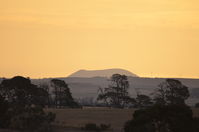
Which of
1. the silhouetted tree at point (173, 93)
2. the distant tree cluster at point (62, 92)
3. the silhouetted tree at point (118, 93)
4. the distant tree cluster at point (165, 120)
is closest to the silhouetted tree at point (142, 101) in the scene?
the silhouetted tree at point (118, 93)

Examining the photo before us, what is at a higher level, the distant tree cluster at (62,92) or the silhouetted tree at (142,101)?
the distant tree cluster at (62,92)

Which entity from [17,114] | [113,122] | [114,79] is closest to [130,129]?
[17,114]

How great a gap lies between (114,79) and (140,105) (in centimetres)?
804

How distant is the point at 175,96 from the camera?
122 m

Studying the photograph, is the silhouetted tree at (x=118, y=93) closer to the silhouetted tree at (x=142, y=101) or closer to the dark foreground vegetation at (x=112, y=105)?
the dark foreground vegetation at (x=112, y=105)

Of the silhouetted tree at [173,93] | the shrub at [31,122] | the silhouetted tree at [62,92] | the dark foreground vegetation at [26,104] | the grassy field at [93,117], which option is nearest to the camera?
the shrub at [31,122]

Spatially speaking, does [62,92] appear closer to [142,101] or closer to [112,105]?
[142,101]

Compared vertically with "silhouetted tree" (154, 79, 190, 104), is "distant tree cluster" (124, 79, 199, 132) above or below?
below

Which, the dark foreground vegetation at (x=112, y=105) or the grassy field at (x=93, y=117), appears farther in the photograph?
the grassy field at (x=93, y=117)

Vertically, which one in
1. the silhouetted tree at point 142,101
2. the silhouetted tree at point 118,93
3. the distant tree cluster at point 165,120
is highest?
the silhouetted tree at point 118,93

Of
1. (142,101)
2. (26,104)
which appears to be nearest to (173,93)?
(142,101)

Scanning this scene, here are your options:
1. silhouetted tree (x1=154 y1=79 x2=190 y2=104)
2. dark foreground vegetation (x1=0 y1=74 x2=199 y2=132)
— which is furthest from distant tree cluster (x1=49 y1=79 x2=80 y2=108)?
silhouetted tree (x1=154 y1=79 x2=190 y2=104)

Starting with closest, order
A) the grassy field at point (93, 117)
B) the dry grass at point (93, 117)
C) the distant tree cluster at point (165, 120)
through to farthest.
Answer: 1. the distant tree cluster at point (165, 120)
2. the grassy field at point (93, 117)
3. the dry grass at point (93, 117)

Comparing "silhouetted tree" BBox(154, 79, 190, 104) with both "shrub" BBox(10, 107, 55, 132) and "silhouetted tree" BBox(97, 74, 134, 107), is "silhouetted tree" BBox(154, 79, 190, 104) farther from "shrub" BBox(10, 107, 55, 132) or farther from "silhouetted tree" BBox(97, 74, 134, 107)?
"shrub" BBox(10, 107, 55, 132)
